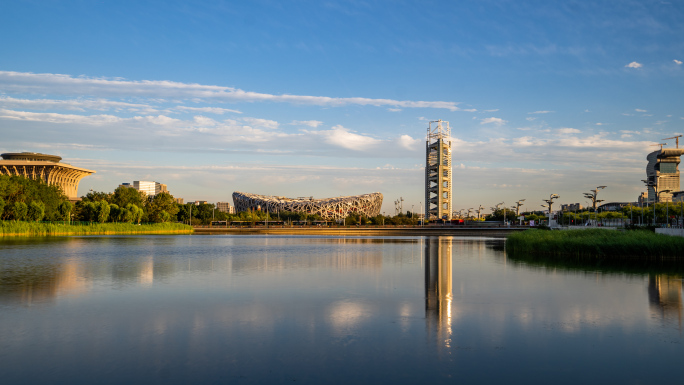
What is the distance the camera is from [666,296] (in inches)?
658

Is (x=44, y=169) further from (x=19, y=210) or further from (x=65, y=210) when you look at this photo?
(x=19, y=210)

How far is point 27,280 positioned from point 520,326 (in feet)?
54.7

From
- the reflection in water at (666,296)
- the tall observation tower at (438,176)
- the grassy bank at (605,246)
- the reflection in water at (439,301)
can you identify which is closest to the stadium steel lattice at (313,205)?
the tall observation tower at (438,176)

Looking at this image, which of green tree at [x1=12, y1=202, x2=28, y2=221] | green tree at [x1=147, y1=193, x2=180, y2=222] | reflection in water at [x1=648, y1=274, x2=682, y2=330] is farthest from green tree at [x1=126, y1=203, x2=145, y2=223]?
reflection in water at [x1=648, y1=274, x2=682, y2=330]

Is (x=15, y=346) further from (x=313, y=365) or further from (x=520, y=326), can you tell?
(x=520, y=326)

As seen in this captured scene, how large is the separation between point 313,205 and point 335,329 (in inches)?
6636

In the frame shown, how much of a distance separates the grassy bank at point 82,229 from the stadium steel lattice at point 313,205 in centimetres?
7776

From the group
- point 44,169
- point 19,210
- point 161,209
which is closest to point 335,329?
point 19,210

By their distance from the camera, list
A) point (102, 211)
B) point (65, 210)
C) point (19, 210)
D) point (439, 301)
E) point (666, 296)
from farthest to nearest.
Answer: point (102, 211)
point (65, 210)
point (19, 210)
point (666, 296)
point (439, 301)

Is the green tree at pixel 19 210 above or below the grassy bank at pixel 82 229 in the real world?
above

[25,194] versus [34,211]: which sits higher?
[25,194]

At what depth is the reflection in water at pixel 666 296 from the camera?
13.7 meters

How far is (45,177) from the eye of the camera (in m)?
134

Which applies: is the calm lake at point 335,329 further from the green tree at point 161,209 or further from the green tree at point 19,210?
the green tree at point 161,209
